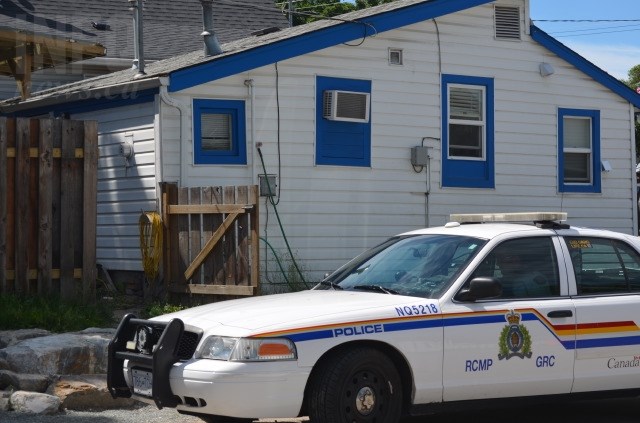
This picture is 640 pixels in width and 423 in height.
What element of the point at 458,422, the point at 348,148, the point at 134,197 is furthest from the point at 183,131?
the point at 458,422

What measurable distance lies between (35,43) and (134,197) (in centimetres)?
442

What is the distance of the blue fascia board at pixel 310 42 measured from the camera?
13961 mm

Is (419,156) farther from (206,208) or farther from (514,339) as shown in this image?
(514,339)

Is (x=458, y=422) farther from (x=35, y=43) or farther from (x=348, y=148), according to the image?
(x=35, y=43)

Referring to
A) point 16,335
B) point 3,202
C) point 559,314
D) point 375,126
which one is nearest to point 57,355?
point 16,335

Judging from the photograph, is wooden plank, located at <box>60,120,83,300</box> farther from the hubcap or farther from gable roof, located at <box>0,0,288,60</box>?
gable roof, located at <box>0,0,288,60</box>

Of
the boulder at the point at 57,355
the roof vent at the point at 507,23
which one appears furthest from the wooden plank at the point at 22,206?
the roof vent at the point at 507,23

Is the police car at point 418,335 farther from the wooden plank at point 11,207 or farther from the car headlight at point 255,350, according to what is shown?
the wooden plank at point 11,207

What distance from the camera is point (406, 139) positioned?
1584 centimetres

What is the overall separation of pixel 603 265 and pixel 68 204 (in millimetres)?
6774

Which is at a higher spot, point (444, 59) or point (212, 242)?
point (444, 59)

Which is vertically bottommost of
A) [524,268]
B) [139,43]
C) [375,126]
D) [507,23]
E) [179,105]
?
[524,268]

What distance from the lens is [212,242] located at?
12.6m

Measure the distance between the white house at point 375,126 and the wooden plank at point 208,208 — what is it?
2.61 feet
